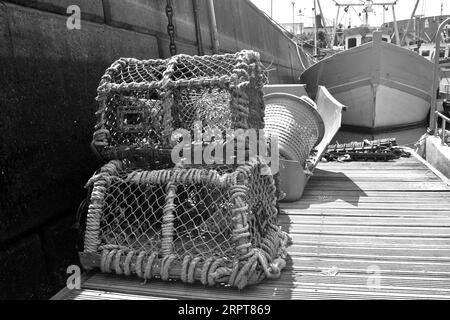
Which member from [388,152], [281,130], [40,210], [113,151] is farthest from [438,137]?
[40,210]

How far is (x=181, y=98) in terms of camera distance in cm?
303

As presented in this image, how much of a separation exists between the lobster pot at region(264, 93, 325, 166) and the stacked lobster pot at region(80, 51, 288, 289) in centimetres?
100

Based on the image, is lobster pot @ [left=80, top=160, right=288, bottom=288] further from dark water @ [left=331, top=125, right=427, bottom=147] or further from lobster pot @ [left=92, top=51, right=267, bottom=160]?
dark water @ [left=331, top=125, right=427, bottom=147]

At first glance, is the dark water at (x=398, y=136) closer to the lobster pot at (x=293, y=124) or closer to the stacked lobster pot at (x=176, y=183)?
the lobster pot at (x=293, y=124)

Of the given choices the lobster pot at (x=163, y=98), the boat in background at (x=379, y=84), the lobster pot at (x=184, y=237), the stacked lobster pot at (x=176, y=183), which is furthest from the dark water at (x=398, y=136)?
the lobster pot at (x=184, y=237)

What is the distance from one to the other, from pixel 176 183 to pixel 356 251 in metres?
1.30

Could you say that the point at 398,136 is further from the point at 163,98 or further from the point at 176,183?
the point at 176,183

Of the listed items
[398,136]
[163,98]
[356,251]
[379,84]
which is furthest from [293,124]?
[398,136]

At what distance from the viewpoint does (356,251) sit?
2654 millimetres

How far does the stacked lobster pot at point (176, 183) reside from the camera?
221 cm

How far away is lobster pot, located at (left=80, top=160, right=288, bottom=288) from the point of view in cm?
216

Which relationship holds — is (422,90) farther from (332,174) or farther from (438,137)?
(332,174)

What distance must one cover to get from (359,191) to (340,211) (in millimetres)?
741

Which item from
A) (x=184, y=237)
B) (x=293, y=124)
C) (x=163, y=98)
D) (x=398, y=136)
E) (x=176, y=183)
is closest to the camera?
(x=176, y=183)
